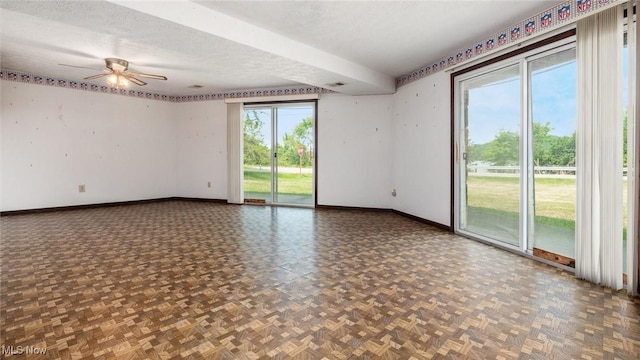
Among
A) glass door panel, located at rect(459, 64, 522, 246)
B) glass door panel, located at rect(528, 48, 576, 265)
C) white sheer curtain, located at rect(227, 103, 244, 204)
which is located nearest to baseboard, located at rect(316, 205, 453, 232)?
glass door panel, located at rect(459, 64, 522, 246)

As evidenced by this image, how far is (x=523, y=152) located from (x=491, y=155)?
0.52m

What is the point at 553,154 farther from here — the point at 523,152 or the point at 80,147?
the point at 80,147

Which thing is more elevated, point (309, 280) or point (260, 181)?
point (260, 181)

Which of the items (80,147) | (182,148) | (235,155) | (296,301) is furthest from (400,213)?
(80,147)

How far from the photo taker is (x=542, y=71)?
3309 millimetres

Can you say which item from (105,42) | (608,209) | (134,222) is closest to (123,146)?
(134,222)

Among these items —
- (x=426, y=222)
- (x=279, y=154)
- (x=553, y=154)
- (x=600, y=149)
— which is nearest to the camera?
(x=600, y=149)

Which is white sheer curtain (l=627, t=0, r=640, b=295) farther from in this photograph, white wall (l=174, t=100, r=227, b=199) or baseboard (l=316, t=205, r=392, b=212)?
white wall (l=174, t=100, r=227, b=199)

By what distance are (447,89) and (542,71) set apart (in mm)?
1335

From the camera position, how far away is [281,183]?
23.3 ft

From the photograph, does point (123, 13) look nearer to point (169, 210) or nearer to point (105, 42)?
point (105, 42)

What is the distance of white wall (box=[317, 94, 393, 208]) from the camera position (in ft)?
20.0

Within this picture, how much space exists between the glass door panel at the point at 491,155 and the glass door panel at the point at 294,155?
323 cm

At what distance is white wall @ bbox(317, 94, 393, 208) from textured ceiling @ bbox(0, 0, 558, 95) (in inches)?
36.3
